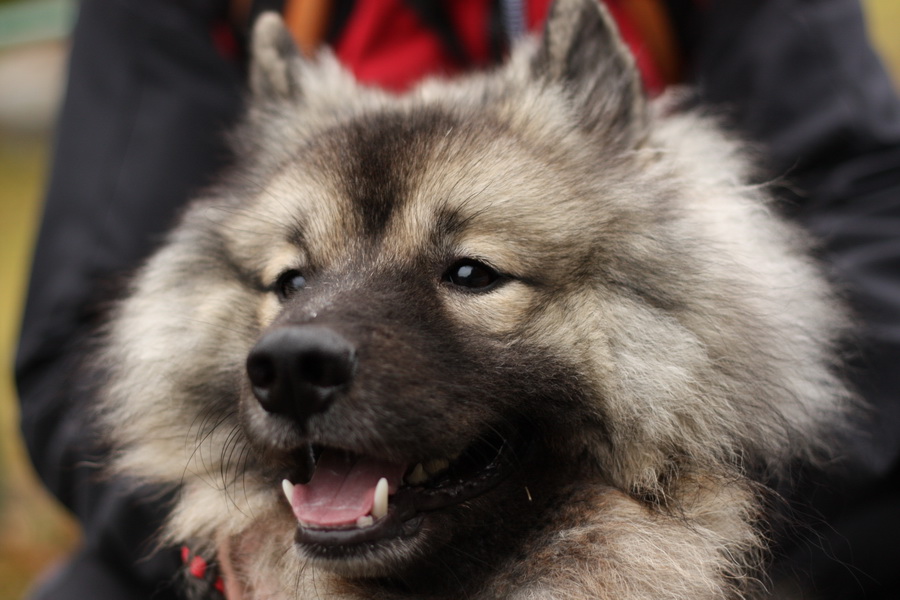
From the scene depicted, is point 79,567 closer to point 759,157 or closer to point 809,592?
point 809,592

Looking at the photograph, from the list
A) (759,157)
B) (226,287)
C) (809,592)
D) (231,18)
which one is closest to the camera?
(809,592)

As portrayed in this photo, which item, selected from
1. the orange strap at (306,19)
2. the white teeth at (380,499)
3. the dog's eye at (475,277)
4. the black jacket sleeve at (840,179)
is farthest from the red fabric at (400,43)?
the white teeth at (380,499)

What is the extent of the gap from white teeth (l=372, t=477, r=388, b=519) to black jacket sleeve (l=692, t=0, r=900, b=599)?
48.1 inches

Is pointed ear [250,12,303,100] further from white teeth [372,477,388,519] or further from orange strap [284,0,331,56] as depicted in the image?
white teeth [372,477,388,519]

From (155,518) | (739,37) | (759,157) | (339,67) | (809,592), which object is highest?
(739,37)

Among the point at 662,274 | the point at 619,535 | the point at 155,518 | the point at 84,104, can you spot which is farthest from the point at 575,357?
the point at 84,104

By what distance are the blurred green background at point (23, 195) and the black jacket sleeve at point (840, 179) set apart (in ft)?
5.47

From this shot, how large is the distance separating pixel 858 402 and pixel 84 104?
312 centimetres

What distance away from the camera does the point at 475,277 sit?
2242 millimetres

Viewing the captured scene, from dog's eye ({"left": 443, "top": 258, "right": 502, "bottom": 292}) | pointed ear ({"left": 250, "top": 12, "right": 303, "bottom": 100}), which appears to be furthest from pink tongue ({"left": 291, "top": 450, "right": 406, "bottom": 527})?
pointed ear ({"left": 250, "top": 12, "right": 303, "bottom": 100})

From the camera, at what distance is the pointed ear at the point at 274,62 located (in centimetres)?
295

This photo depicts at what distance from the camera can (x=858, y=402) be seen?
8.22 feet

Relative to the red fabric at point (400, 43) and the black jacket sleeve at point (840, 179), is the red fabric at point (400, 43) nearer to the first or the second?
the red fabric at point (400, 43)

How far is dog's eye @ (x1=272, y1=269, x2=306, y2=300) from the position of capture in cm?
248
